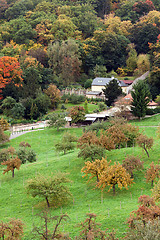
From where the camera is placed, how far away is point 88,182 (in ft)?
106

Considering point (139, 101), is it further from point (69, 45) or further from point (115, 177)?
point (115, 177)

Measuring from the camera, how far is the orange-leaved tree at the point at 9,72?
243ft

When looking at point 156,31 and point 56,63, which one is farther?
point 156,31

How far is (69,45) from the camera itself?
8550 centimetres

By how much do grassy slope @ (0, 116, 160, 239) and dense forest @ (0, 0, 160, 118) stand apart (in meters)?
33.9

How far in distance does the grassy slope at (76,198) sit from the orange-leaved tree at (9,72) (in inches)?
1457

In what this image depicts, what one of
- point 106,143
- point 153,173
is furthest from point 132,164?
point 106,143

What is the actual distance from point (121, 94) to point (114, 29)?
118ft

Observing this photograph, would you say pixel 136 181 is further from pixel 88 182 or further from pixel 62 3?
pixel 62 3

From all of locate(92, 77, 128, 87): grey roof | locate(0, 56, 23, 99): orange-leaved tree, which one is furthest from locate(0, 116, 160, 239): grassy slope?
locate(92, 77, 128, 87): grey roof

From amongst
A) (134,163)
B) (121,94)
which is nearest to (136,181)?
(134,163)

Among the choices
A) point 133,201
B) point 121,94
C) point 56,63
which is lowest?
point 133,201

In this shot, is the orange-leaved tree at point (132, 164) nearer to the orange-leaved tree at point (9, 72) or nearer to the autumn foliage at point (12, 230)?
the autumn foliage at point (12, 230)

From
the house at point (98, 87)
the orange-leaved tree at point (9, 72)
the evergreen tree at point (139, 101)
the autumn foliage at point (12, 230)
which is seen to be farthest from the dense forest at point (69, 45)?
the autumn foliage at point (12, 230)
